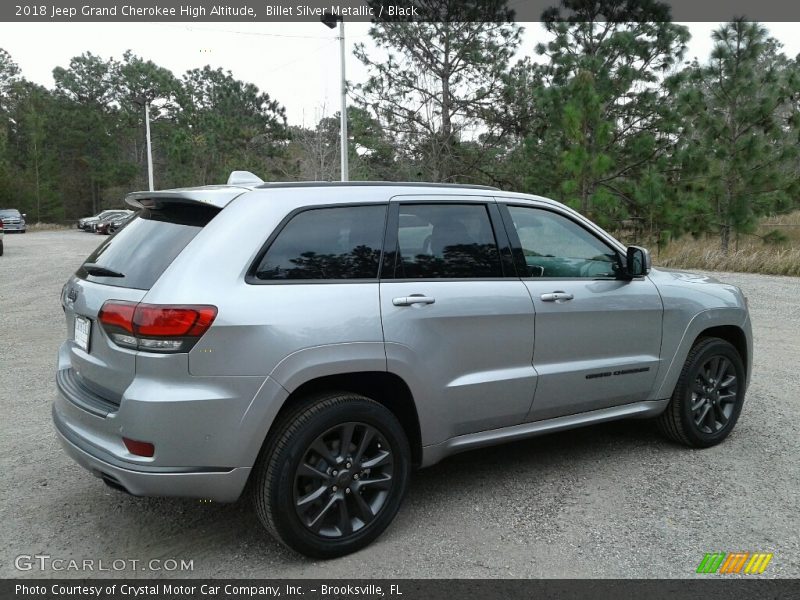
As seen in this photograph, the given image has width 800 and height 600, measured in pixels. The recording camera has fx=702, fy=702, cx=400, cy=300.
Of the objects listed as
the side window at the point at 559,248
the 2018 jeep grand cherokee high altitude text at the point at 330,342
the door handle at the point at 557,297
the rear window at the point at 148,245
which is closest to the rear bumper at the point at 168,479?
the 2018 jeep grand cherokee high altitude text at the point at 330,342

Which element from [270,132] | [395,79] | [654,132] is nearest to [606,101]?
[654,132]

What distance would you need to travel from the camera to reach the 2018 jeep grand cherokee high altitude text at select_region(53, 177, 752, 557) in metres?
3.07

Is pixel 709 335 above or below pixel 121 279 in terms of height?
below

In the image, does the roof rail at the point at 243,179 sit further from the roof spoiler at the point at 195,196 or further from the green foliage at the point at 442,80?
the green foliage at the point at 442,80

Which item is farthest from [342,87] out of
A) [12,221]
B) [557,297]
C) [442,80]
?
[12,221]

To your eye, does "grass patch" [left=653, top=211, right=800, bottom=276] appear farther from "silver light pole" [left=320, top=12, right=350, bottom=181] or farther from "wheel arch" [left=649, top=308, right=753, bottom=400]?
"wheel arch" [left=649, top=308, right=753, bottom=400]

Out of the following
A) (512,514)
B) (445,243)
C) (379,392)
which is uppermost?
(445,243)

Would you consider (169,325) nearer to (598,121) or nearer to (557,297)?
(557,297)

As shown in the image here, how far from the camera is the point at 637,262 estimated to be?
445cm

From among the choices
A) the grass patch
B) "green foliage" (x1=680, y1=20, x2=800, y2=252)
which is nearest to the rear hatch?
the grass patch

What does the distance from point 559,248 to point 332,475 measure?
215 cm

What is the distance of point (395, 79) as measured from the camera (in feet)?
76.9

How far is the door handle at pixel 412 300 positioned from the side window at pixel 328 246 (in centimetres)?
17

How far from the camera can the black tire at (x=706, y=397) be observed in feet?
15.6
